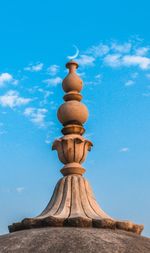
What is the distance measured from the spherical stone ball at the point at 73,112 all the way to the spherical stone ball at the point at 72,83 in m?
0.33

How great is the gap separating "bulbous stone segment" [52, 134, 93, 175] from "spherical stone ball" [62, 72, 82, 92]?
0.91 meters

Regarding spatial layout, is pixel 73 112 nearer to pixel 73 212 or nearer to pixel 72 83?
pixel 72 83

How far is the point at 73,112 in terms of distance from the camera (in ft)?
28.2

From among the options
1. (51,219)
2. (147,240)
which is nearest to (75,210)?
(51,219)

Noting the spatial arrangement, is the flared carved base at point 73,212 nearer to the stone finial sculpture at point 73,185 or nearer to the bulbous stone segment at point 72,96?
the stone finial sculpture at point 73,185

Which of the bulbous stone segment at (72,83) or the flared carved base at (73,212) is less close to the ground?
the bulbous stone segment at (72,83)

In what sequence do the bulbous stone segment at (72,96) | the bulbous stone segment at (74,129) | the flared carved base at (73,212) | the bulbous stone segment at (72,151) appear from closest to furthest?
the flared carved base at (73,212) < the bulbous stone segment at (72,151) < the bulbous stone segment at (74,129) < the bulbous stone segment at (72,96)

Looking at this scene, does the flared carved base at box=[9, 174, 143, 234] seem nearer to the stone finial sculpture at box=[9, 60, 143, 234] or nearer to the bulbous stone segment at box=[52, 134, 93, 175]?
the stone finial sculpture at box=[9, 60, 143, 234]

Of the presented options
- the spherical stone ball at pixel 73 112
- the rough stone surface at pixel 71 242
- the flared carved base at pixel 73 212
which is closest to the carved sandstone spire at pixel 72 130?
the spherical stone ball at pixel 73 112

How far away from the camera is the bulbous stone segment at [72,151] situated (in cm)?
837

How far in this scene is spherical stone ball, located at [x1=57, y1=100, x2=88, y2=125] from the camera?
339 inches

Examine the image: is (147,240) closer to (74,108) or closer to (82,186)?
(82,186)

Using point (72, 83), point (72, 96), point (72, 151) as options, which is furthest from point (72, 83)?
point (72, 151)

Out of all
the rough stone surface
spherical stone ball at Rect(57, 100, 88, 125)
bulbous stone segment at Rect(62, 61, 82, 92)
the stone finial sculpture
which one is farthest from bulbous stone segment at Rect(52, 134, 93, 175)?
the rough stone surface
